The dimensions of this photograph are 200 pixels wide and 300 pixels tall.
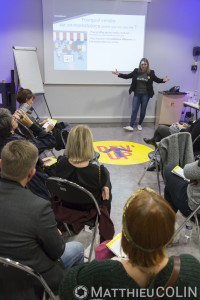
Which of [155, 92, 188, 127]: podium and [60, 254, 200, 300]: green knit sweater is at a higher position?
[60, 254, 200, 300]: green knit sweater

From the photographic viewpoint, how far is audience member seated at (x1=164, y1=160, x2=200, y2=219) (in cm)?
222

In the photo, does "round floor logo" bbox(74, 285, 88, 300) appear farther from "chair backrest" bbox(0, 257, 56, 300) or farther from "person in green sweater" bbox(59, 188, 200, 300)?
"chair backrest" bbox(0, 257, 56, 300)

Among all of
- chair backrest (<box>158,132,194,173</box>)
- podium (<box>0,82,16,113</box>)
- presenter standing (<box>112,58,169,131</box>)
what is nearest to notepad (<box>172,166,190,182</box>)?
chair backrest (<box>158,132,194,173</box>)

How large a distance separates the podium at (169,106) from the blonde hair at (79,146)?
4.28m

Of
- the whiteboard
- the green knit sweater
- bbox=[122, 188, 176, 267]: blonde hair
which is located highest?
the whiteboard

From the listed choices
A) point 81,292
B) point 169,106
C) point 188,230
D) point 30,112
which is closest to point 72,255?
point 81,292

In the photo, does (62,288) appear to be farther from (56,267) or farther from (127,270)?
(56,267)

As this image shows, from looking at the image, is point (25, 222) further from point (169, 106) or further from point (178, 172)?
point (169, 106)

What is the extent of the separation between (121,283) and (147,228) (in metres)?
0.22

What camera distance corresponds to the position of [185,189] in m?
2.38

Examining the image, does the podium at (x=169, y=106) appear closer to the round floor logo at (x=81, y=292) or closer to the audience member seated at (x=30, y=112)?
the audience member seated at (x=30, y=112)

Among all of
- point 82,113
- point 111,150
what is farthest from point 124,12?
point 111,150

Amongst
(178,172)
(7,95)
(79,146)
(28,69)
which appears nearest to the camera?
(79,146)

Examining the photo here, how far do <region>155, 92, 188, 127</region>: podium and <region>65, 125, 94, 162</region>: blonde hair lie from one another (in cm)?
428
